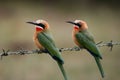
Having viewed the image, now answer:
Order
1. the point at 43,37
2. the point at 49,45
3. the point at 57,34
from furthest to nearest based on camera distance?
the point at 57,34
the point at 43,37
the point at 49,45

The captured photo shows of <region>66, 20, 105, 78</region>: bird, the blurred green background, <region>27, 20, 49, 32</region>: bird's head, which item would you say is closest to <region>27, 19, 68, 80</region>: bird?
<region>27, 20, 49, 32</region>: bird's head

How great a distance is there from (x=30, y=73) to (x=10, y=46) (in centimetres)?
188

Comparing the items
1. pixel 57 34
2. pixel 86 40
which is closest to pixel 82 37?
pixel 86 40

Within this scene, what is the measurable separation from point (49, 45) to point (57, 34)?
20.0 ft

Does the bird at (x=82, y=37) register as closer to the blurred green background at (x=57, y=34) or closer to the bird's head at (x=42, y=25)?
the bird's head at (x=42, y=25)

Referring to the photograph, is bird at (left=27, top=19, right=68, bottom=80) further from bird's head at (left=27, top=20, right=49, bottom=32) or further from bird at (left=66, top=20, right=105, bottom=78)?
bird at (left=66, top=20, right=105, bottom=78)

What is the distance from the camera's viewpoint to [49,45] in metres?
5.61

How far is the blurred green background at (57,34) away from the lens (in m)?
9.59

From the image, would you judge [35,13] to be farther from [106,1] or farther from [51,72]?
[51,72]

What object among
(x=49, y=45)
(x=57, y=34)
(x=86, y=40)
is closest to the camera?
(x=49, y=45)

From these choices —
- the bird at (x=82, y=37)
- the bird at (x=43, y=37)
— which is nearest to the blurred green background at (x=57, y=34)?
the bird at (x=82, y=37)

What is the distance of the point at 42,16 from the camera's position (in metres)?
14.1

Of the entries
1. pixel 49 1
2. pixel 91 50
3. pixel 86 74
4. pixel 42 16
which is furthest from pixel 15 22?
pixel 91 50

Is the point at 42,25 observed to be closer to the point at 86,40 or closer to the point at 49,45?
the point at 49,45
